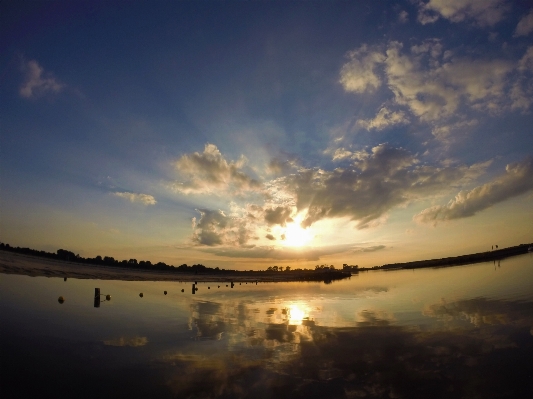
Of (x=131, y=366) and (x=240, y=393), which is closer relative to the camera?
(x=240, y=393)

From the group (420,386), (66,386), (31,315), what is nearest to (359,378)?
(420,386)

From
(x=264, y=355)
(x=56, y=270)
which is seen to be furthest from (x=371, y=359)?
(x=56, y=270)

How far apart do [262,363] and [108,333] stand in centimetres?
1016

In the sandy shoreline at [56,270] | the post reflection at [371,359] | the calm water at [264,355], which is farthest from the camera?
the sandy shoreline at [56,270]

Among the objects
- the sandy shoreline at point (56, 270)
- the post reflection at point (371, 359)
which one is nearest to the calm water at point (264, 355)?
the post reflection at point (371, 359)

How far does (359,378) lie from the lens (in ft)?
37.5

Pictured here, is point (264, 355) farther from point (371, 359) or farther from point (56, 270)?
point (56, 270)

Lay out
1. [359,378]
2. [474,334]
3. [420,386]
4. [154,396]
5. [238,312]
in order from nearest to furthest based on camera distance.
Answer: [154,396] → [420,386] → [359,378] → [474,334] → [238,312]

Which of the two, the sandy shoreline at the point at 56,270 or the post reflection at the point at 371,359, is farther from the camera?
the sandy shoreline at the point at 56,270

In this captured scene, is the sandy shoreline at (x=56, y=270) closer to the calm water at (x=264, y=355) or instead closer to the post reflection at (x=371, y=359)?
the calm water at (x=264, y=355)

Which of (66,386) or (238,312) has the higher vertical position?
(66,386)

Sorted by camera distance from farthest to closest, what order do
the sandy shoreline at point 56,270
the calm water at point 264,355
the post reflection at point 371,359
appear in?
the sandy shoreline at point 56,270 < the post reflection at point 371,359 < the calm water at point 264,355

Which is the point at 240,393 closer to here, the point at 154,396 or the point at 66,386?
the point at 154,396

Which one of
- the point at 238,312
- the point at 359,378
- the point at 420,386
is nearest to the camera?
the point at 420,386
